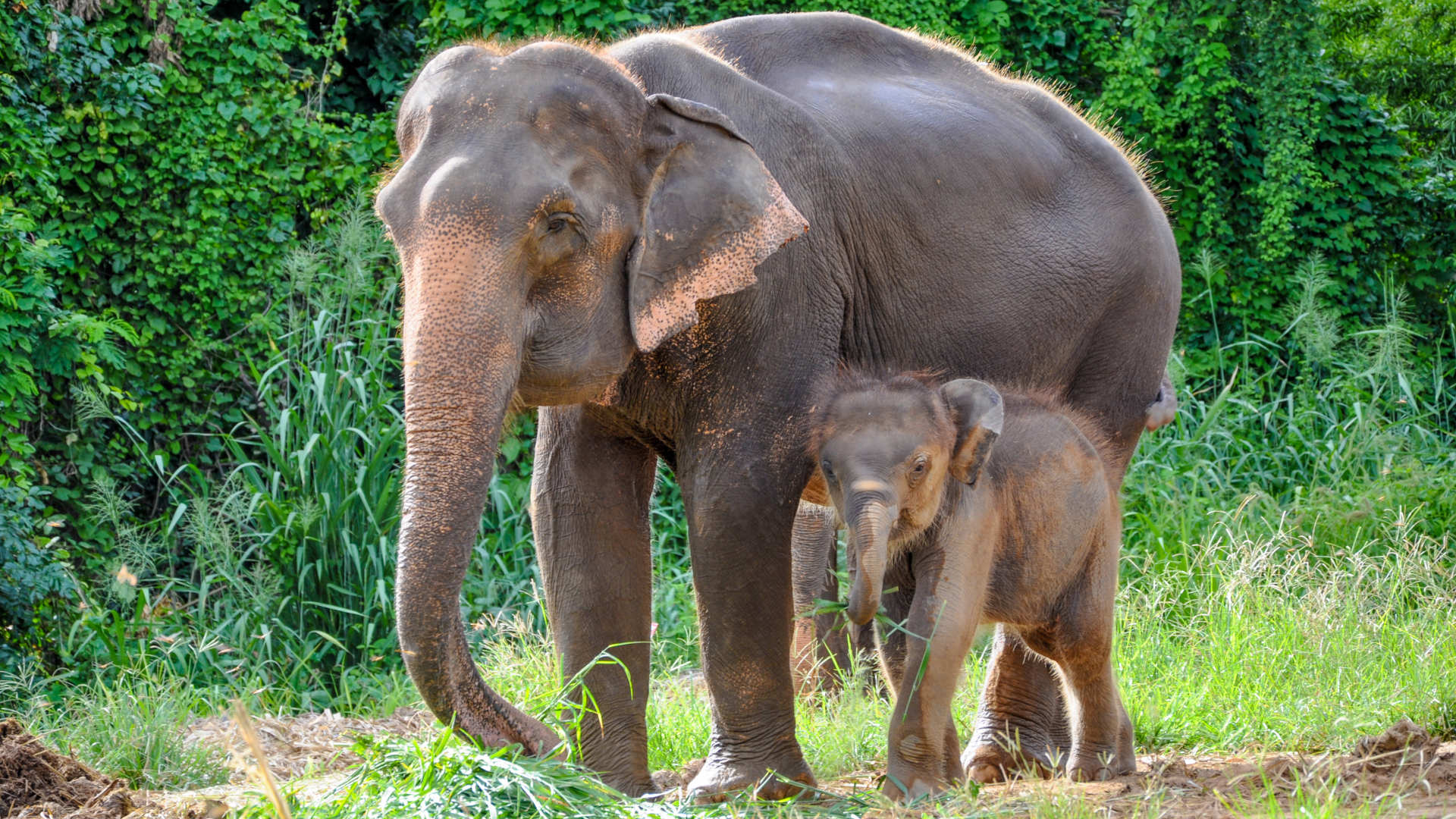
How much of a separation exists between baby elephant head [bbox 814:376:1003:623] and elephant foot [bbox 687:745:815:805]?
0.54 m

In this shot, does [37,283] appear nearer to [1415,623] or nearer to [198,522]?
[198,522]

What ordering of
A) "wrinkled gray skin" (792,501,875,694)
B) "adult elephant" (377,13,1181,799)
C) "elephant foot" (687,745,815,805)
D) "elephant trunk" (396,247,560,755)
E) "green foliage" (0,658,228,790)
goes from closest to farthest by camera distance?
"elephant trunk" (396,247,560,755)
"adult elephant" (377,13,1181,799)
"elephant foot" (687,745,815,805)
"green foliage" (0,658,228,790)
"wrinkled gray skin" (792,501,875,694)

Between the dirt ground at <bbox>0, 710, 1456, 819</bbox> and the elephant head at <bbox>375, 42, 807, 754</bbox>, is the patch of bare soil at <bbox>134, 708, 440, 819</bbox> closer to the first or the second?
the dirt ground at <bbox>0, 710, 1456, 819</bbox>

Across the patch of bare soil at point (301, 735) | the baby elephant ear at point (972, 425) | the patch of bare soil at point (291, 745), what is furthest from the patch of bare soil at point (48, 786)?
the baby elephant ear at point (972, 425)

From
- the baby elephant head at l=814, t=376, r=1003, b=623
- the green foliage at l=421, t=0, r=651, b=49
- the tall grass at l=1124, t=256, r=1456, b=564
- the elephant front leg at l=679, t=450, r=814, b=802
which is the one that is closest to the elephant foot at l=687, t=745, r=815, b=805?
the elephant front leg at l=679, t=450, r=814, b=802

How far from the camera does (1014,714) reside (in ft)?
15.4

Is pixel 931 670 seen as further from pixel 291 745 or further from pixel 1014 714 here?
pixel 291 745

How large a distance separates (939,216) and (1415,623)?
310 cm

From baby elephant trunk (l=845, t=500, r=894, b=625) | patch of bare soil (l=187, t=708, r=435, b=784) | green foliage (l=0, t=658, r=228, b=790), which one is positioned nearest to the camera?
baby elephant trunk (l=845, t=500, r=894, b=625)

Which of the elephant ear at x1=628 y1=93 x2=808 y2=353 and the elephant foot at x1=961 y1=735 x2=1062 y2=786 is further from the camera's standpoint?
the elephant foot at x1=961 y1=735 x2=1062 y2=786

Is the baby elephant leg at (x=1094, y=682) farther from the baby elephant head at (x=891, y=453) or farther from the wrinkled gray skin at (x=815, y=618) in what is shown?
the wrinkled gray skin at (x=815, y=618)

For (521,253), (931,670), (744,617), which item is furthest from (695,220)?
(931,670)

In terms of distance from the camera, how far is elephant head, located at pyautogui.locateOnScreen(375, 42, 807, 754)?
329 centimetres

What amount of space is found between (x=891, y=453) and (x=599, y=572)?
0.99m
